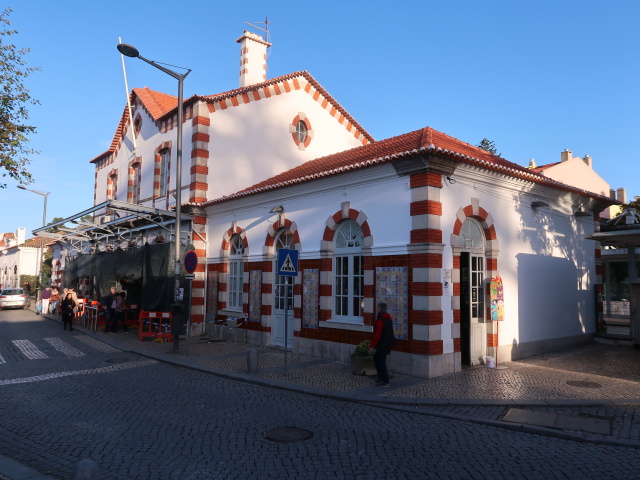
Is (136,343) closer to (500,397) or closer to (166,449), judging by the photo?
(166,449)

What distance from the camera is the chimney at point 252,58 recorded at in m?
19.5

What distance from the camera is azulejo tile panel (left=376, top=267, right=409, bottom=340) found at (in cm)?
998

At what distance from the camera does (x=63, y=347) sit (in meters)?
14.0

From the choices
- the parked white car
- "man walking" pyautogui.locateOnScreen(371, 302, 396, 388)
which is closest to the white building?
"man walking" pyautogui.locateOnScreen(371, 302, 396, 388)

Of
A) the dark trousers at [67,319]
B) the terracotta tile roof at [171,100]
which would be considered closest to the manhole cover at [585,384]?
the terracotta tile roof at [171,100]

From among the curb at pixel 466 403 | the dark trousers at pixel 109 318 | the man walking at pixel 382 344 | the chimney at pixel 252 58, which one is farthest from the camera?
the chimney at pixel 252 58

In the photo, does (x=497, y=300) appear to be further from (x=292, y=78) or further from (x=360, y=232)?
(x=292, y=78)

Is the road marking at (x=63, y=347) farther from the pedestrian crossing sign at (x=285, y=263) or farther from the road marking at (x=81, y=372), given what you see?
the pedestrian crossing sign at (x=285, y=263)

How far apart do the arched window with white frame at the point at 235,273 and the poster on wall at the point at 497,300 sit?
26.7 feet

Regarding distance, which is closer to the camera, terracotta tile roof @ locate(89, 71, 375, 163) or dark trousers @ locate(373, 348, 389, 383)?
dark trousers @ locate(373, 348, 389, 383)

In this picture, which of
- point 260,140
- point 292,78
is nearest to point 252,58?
point 292,78

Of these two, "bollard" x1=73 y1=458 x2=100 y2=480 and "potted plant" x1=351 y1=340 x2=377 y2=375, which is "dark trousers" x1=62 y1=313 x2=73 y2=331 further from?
"bollard" x1=73 y1=458 x2=100 y2=480

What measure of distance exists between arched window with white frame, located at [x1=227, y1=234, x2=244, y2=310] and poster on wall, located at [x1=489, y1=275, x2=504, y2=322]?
814 cm

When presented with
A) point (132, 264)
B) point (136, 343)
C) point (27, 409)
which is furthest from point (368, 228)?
point (132, 264)
